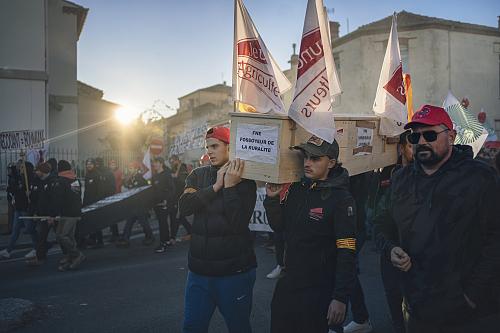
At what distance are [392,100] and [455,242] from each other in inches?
86.4

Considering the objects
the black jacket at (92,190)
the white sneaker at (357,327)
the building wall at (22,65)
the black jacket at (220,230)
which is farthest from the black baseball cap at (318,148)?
the building wall at (22,65)

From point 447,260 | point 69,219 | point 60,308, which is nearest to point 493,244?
point 447,260

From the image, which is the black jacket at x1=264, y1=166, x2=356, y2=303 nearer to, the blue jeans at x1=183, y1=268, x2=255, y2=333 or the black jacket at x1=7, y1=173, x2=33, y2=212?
the blue jeans at x1=183, y1=268, x2=255, y2=333

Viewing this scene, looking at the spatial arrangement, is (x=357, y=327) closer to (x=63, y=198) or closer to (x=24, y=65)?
(x=63, y=198)

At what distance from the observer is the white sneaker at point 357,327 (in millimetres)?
4689

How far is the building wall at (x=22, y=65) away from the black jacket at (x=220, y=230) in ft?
48.8

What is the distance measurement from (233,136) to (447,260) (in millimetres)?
1578

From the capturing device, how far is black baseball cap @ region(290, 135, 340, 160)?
9.96 ft

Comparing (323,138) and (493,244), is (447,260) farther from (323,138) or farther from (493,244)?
(323,138)

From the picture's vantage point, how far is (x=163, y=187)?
9.95 meters

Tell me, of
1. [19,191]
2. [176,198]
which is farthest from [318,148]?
[19,191]

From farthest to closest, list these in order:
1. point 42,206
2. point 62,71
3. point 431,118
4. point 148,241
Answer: point 62,71 → point 148,241 → point 42,206 → point 431,118

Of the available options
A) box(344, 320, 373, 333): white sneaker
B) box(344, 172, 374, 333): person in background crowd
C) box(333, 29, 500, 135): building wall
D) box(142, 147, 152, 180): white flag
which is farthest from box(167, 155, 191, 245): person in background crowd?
box(333, 29, 500, 135): building wall

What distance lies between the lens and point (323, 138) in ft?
10.1
